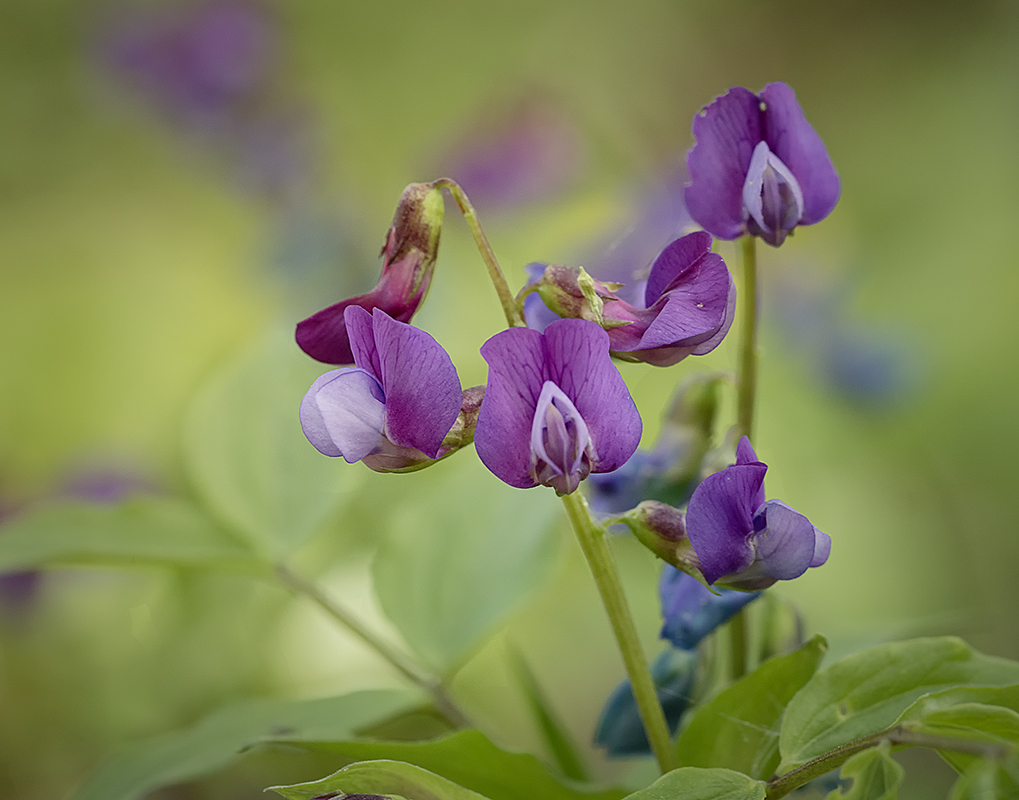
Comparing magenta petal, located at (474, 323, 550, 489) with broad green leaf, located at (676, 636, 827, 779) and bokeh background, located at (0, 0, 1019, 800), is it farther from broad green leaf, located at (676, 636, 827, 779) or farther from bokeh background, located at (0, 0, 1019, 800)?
bokeh background, located at (0, 0, 1019, 800)

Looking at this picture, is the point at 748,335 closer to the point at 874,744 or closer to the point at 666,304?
the point at 666,304

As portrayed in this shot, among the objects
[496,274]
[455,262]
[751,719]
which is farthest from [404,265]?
[455,262]

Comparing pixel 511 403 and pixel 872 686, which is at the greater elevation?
pixel 511 403

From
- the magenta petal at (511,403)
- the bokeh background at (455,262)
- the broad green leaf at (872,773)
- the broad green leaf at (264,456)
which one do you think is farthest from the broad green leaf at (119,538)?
the broad green leaf at (872,773)

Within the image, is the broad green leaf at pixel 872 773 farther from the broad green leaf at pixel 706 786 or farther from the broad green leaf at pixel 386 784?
the broad green leaf at pixel 386 784

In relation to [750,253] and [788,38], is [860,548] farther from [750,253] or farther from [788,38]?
[788,38]

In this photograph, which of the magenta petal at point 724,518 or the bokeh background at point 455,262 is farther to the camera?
the bokeh background at point 455,262

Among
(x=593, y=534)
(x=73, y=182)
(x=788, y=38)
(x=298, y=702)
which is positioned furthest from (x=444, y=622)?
(x=788, y=38)
